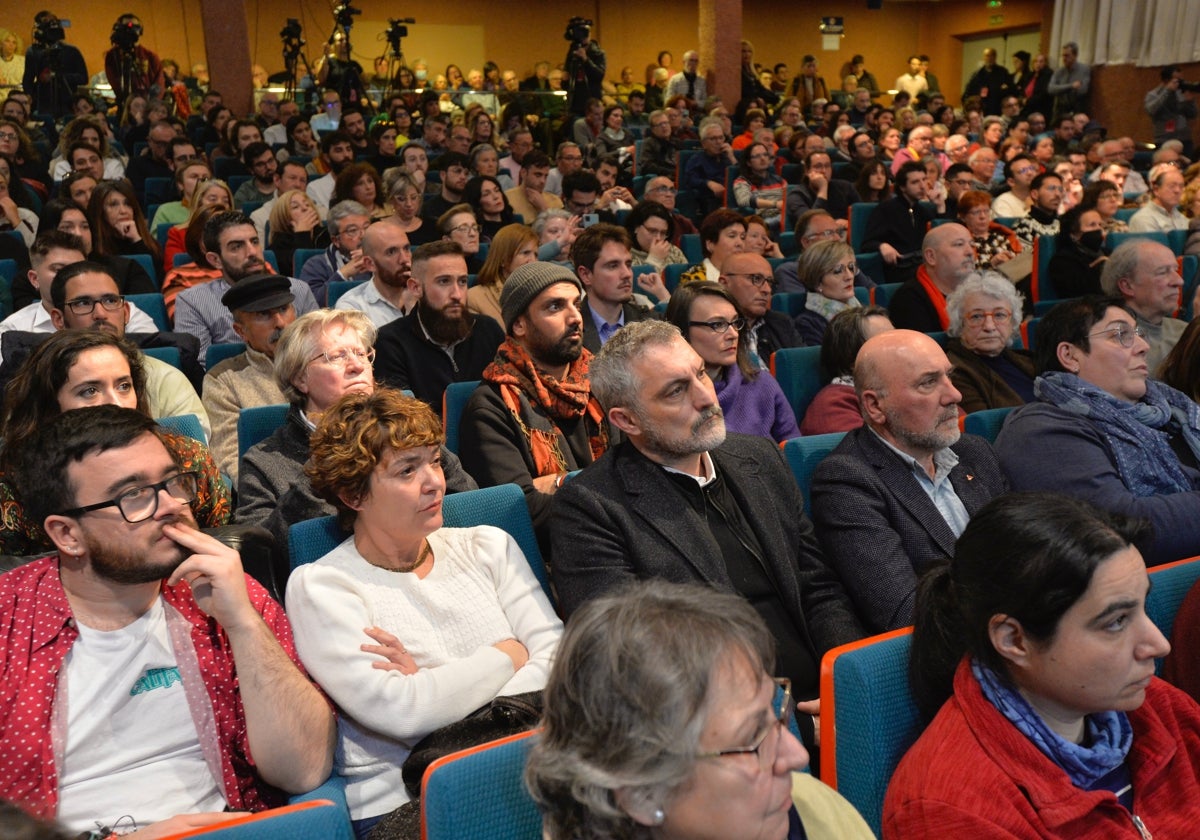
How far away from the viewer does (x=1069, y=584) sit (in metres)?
1.33

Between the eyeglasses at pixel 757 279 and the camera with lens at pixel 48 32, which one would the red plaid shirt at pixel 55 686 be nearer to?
the eyeglasses at pixel 757 279

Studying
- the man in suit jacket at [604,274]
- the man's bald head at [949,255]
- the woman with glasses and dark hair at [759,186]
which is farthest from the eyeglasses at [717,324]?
the woman with glasses and dark hair at [759,186]

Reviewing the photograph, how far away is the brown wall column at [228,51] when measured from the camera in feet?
31.0

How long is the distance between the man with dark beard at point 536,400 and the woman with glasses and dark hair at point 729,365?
35 centimetres

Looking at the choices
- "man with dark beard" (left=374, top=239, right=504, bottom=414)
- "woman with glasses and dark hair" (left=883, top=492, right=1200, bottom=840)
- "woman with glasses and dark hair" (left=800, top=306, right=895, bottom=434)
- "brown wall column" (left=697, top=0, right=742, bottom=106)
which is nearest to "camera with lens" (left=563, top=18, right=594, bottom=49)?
"brown wall column" (left=697, top=0, right=742, bottom=106)

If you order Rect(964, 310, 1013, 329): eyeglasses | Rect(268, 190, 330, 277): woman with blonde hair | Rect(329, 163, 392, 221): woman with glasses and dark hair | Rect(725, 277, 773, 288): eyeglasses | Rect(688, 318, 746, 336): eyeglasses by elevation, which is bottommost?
Rect(964, 310, 1013, 329): eyeglasses

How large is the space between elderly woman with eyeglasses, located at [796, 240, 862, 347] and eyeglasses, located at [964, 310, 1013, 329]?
801mm

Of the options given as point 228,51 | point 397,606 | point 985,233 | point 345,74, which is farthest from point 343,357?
point 228,51

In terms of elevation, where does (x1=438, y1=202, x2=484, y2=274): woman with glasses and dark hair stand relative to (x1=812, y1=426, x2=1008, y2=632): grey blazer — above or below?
above

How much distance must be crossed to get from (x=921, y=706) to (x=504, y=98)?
377 inches

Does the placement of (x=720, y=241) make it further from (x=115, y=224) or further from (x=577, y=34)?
(x=577, y=34)

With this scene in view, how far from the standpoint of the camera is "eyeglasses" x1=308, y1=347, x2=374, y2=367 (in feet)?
7.69

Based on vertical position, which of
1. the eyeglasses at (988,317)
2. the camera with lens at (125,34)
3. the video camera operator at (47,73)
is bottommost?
the eyeglasses at (988,317)

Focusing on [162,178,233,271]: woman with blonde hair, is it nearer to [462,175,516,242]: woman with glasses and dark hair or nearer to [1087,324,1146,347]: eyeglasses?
[462,175,516,242]: woman with glasses and dark hair
